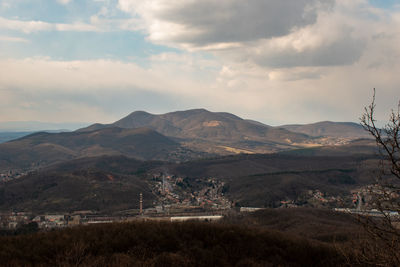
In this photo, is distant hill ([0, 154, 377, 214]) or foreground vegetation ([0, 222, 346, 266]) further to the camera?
distant hill ([0, 154, 377, 214])

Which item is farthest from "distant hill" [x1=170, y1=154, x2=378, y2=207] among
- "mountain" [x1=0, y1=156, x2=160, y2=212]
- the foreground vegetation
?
the foreground vegetation

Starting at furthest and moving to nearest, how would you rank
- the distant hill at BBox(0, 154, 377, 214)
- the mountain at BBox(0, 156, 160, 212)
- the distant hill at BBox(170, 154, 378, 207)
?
1. the distant hill at BBox(170, 154, 378, 207)
2. the distant hill at BBox(0, 154, 377, 214)
3. the mountain at BBox(0, 156, 160, 212)

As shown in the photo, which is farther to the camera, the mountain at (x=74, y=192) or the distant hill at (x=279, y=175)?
the distant hill at (x=279, y=175)

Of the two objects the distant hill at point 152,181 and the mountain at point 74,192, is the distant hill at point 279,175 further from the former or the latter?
the mountain at point 74,192

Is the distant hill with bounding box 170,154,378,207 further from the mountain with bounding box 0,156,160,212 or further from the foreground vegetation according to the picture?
the foreground vegetation

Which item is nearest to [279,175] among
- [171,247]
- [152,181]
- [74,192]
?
[152,181]

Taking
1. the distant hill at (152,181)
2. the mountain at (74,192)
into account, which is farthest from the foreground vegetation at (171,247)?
the mountain at (74,192)

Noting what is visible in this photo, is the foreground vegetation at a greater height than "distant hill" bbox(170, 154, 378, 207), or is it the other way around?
the foreground vegetation

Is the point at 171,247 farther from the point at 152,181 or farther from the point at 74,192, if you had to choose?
the point at 152,181

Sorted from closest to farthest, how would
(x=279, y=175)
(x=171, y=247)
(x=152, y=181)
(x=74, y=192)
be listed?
(x=171, y=247) → (x=74, y=192) → (x=279, y=175) → (x=152, y=181)

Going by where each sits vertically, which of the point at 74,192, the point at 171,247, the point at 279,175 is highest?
the point at 171,247

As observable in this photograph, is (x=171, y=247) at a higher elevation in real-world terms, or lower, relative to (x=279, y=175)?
higher

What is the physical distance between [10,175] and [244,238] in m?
165

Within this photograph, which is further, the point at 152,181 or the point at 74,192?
the point at 152,181
